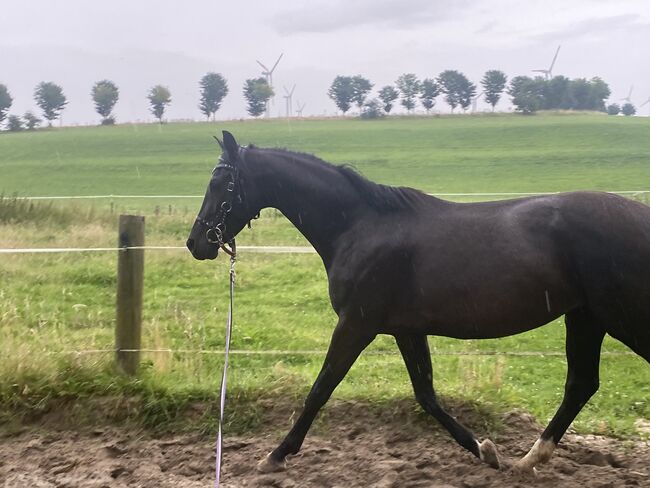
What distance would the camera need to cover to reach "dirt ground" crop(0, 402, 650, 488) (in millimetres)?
3660

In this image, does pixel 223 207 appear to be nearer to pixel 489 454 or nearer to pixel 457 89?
pixel 489 454

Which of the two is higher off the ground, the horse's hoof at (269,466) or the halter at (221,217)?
the halter at (221,217)

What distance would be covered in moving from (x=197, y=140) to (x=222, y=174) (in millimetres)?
43173

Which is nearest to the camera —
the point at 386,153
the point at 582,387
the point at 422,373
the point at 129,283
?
the point at 582,387

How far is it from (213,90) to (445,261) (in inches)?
2774

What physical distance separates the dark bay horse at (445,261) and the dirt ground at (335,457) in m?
0.19

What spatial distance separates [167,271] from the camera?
10.4 m

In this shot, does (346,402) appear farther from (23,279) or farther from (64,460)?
(23,279)

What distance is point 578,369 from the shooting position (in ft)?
12.8

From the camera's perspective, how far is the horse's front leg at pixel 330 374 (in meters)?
3.73

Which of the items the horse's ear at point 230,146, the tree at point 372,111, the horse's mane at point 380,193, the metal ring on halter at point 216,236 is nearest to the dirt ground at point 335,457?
the metal ring on halter at point 216,236

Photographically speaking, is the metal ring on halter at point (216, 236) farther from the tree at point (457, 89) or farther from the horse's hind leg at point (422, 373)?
the tree at point (457, 89)

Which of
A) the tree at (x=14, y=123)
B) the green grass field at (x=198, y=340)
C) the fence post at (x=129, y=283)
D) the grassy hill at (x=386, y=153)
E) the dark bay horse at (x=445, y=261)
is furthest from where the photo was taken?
the tree at (x=14, y=123)

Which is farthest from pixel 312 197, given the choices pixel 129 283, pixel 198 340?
pixel 198 340
